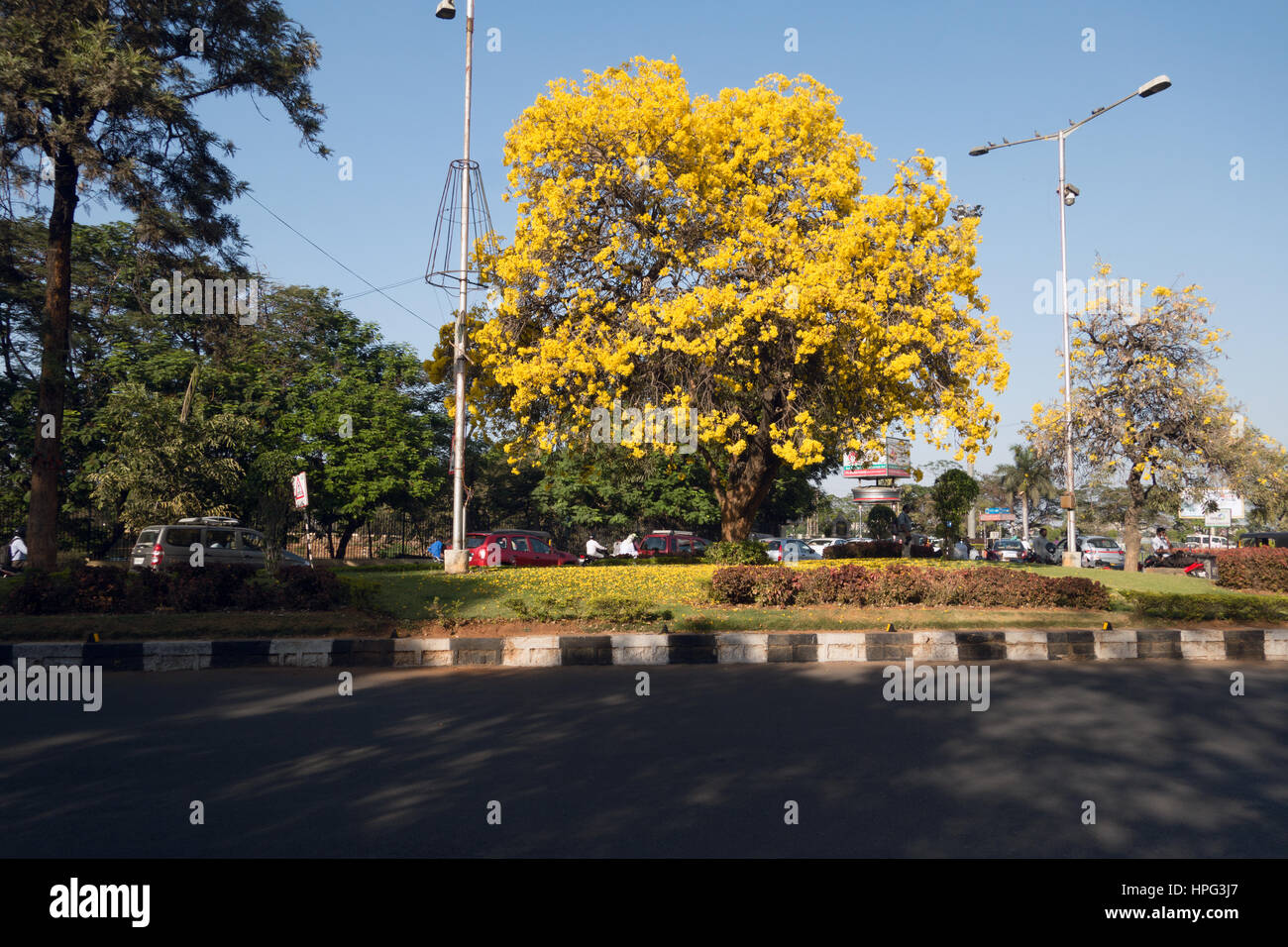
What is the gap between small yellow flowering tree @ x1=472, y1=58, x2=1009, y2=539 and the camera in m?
17.4

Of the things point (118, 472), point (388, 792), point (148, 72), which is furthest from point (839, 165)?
point (118, 472)

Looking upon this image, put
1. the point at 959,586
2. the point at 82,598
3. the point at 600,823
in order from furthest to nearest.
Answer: the point at 959,586 < the point at 82,598 < the point at 600,823

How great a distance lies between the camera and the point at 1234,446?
24922 mm

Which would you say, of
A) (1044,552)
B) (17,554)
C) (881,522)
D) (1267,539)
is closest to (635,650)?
(17,554)

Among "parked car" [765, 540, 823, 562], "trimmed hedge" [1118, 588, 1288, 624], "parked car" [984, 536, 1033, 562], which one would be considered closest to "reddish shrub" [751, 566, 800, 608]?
"trimmed hedge" [1118, 588, 1288, 624]

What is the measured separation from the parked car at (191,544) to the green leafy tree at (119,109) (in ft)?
14.3

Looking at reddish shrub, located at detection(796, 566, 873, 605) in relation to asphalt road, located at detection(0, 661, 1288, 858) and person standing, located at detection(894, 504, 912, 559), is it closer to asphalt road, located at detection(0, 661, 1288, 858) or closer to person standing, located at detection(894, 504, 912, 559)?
asphalt road, located at detection(0, 661, 1288, 858)

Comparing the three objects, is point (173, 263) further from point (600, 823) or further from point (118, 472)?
point (600, 823)

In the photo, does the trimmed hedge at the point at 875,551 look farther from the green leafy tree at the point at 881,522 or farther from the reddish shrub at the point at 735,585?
the reddish shrub at the point at 735,585

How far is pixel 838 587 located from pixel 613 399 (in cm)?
733

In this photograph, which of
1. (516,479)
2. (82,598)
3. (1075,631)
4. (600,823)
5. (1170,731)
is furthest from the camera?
(516,479)

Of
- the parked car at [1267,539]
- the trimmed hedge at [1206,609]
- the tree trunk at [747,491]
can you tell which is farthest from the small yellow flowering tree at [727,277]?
the parked car at [1267,539]

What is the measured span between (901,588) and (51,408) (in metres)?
16.6
